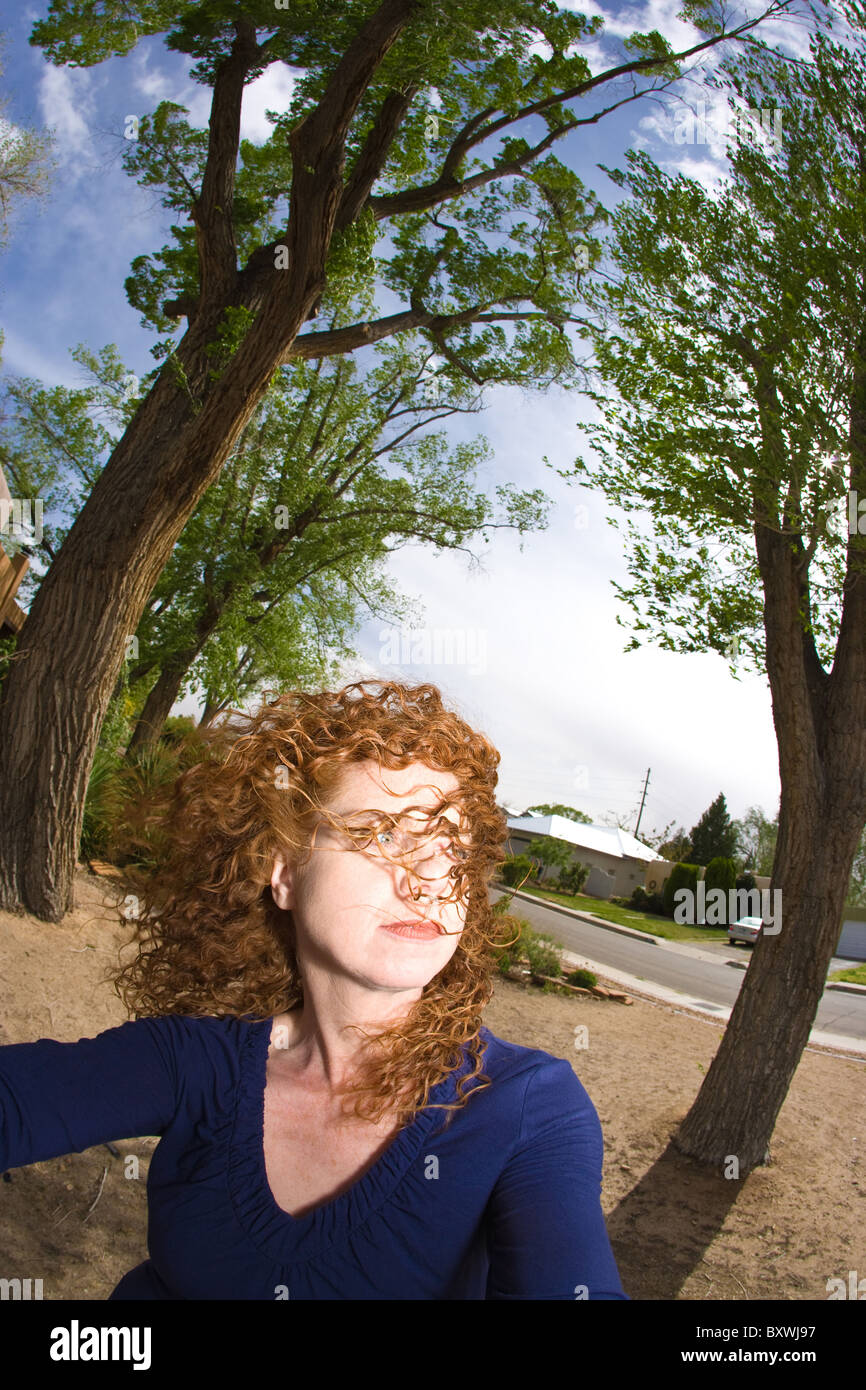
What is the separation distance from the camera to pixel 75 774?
7.57 meters

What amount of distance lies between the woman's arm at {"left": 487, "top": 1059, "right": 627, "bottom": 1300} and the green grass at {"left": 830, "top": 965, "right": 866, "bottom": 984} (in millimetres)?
25807

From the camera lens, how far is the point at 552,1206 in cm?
131

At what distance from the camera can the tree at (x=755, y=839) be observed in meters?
41.8

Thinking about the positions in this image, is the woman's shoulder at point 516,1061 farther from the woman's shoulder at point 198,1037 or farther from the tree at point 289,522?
the tree at point 289,522

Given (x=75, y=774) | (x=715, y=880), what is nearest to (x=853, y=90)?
(x=75, y=774)

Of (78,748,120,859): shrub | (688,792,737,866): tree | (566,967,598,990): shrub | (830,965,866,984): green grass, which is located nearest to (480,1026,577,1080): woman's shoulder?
(78,748,120,859): shrub

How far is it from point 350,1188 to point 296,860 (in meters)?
0.56

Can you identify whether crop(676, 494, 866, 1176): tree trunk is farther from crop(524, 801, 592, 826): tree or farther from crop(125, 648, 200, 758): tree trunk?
crop(524, 801, 592, 826): tree

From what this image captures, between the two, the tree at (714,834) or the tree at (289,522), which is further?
the tree at (714,834)

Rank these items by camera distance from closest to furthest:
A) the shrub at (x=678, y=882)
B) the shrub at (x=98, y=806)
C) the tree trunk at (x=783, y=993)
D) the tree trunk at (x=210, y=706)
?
the tree trunk at (x=783, y=993) < the shrub at (x=98, y=806) < the tree trunk at (x=210, y=706) < the shrub at (x=678, y=882)

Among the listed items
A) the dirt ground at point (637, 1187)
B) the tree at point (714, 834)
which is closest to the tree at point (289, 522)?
the dirt ground at point (637, 1187)

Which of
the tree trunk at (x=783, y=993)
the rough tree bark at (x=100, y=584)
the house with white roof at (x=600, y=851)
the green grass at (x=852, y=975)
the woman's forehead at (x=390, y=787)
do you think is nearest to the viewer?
the woman's forehead at (x=390, y=787)

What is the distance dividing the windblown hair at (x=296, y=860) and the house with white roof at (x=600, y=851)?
39956 mm

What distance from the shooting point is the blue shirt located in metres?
1.30
